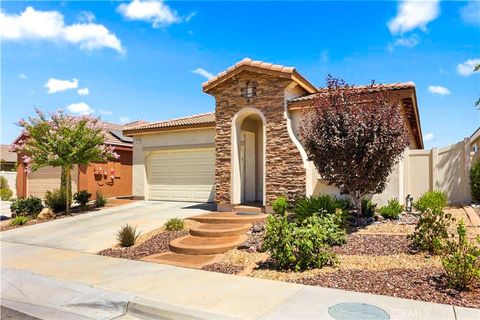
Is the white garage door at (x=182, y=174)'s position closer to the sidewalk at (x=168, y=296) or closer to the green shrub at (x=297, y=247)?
the sidewalk at (x=168, y=296)

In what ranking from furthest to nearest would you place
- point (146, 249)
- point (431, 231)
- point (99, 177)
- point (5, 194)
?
A: point (5, 194) → point (99, 177) → point (146, 249) → point (431, 231)

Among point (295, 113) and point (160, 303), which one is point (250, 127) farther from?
point (160, 303)

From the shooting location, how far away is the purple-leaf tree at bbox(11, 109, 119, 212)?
15.4 m

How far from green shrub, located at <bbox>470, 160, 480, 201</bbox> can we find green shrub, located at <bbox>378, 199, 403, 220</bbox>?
11.2ft

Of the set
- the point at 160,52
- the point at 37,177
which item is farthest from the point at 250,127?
the point at 37,177

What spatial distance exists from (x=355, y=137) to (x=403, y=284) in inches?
163

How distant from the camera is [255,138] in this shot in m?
15.5

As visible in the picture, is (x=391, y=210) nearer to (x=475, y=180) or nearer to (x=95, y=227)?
(x=475, y=180)

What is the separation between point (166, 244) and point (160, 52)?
7.07 metres

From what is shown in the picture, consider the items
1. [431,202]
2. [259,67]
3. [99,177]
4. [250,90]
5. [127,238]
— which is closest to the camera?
[127,238]

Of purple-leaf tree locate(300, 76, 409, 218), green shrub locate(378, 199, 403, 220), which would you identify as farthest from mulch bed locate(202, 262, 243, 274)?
green shrub locate(378, 199, 403, 220)

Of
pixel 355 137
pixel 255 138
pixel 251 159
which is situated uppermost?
pixel 255 138

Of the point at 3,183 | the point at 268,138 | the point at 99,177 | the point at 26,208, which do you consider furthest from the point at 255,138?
the point at 3,183

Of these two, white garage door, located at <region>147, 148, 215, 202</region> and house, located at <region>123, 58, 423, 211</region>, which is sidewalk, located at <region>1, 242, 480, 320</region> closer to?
house, located at <region>123, 58, 423, 211</region>
